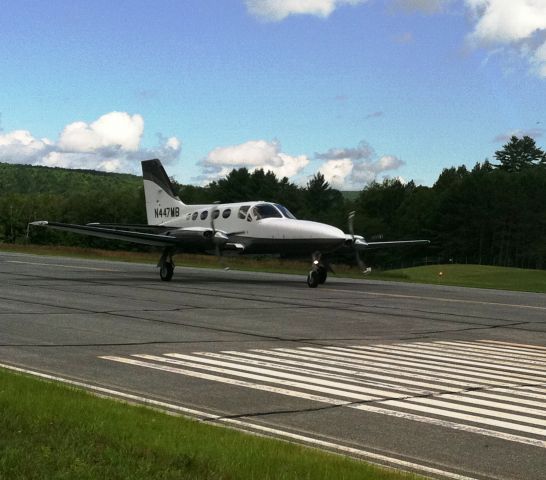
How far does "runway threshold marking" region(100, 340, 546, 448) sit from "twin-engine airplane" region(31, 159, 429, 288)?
13.4 metres

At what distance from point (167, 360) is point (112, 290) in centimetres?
1315

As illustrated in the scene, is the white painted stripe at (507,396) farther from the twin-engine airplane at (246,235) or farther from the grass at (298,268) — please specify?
the grass at (298,268)

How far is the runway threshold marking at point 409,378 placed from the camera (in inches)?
300

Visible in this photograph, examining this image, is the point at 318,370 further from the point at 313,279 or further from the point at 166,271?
the point at 166,271

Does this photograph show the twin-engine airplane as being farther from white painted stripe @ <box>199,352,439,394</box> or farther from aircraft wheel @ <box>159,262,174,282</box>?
white painted stripe @ <box>199,352,439,394</box>

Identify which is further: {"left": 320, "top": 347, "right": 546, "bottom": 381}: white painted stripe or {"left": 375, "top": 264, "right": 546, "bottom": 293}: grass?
{"left": 375, "top": 264, "right": 546, "bottom": 293}: grass

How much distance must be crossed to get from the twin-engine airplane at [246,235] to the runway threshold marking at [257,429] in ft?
58.0

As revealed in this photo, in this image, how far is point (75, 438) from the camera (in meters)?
5.87

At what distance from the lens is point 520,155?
174 m

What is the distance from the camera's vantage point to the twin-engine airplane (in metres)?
26.5

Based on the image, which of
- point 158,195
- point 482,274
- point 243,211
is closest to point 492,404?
point 243,211

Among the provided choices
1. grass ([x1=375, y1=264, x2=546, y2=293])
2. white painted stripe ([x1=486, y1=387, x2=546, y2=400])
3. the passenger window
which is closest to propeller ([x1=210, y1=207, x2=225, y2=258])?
the passenger window

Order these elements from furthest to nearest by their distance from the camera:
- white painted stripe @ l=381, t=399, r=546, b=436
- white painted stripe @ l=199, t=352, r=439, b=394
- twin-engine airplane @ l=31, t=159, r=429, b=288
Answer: twin-engine airplane @ l=31, t=159, r=429, b=288 < white painted stripe @ l=199, t=352, r=439, b=394 < white painted stripe @ l=381, t=399, r=546, b=436

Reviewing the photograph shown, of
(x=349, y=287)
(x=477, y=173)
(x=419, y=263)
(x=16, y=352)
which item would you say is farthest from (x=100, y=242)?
(x=16, y=352)
